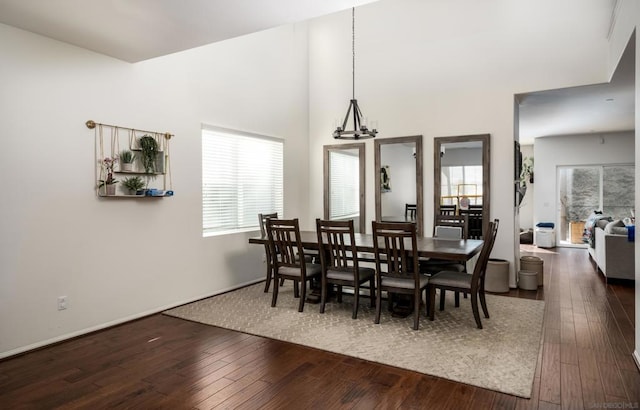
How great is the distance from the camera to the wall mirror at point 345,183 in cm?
641

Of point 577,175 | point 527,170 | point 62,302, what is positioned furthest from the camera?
point 527,170

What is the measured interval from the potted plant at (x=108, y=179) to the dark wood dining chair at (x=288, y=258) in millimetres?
1554

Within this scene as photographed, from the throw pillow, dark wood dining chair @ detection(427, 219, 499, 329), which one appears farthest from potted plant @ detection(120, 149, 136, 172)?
the throw pillow

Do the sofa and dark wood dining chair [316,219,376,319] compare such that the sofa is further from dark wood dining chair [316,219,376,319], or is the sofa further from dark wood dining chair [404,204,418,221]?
dark wood dining chair [316,219,376,319]

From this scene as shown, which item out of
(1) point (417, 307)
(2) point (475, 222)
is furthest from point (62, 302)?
(2) point (475, 222)

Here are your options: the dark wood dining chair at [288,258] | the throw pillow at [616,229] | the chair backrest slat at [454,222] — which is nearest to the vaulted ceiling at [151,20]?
the dark wood dining chair at [288,258]

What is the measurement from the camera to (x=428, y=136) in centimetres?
581

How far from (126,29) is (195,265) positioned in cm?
269

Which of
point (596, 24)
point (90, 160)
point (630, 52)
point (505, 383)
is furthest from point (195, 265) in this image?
Result: point (596, 24)

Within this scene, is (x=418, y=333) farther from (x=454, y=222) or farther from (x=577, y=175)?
(x=577, y=175)

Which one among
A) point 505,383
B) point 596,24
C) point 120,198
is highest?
point 596,24

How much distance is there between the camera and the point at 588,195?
9141 millimetres

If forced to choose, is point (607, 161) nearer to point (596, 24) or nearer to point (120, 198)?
point (596, 24)

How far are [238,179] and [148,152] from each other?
5.23ft
